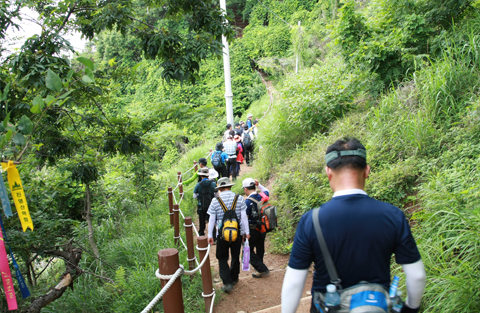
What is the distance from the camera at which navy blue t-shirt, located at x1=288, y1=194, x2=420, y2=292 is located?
1536mm

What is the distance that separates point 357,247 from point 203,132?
12.5 feet

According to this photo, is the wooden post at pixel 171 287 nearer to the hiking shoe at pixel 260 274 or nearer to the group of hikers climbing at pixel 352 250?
the group of hikers climbing at pixel 352 250

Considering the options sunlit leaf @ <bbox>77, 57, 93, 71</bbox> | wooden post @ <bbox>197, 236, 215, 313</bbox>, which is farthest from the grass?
sunlit leaf @ <bbox>77, 57, 93, 71</bbox>

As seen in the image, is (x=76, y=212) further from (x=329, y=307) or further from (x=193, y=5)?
(x=329, y=307)

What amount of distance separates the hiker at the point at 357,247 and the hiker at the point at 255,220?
283 cm

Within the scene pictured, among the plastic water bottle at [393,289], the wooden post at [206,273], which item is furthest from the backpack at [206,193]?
the plastic water bottle at [393,289]

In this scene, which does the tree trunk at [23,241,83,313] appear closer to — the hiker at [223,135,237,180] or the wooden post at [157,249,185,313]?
the wooden post at [157,249,185,313]

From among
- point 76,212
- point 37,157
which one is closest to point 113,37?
point 76,212

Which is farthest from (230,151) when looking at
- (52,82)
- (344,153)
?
(344,153)

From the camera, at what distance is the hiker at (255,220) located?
4492 millimetres

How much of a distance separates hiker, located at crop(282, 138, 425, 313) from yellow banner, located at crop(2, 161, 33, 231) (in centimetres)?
210

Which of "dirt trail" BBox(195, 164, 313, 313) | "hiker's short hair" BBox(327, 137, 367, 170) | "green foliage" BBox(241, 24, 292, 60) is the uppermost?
"green foliage" BBox(241, 24, 292, 60)

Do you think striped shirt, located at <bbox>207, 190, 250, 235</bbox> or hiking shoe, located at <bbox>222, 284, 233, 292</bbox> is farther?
hiking shoe, located at <bbox>222, 284, 233, 292</bbox>

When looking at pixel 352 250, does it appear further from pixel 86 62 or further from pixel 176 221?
pixel 176 221
